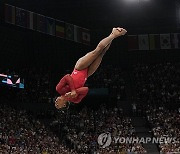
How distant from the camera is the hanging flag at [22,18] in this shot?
75.2ft

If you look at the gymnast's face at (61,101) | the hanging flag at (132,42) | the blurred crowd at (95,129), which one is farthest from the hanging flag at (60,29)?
the gymnast's face at (61,101)

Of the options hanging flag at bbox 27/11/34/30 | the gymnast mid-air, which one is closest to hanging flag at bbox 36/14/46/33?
hanging flag at bbox 27/11/34/30

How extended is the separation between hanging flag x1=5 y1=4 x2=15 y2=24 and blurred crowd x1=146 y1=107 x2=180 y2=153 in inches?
412

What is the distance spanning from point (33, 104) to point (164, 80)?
375 inches

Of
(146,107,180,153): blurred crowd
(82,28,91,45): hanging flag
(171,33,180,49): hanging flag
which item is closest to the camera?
(146,107,180,153): blurred crowd

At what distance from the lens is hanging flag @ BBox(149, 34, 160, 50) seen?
2702 cm

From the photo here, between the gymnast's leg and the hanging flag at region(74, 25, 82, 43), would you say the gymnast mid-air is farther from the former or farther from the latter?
the hanging flag at region(74, 25, 82, 43)

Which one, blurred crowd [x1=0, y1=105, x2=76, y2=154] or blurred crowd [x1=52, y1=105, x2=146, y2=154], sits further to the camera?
blurred crowd [x1=52, y1=105, x2=146, y2=154]

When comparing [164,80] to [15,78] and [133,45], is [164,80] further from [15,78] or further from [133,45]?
[15,78]

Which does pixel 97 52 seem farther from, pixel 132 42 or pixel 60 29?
pixel 132 42

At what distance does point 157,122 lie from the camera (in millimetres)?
22016

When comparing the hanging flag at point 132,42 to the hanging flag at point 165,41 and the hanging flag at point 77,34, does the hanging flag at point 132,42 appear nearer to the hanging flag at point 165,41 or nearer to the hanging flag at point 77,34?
the hanging flag at point 165,41

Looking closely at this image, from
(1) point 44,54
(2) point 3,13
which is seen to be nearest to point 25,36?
(1) point 44,54

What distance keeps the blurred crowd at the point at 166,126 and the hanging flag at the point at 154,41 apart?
554cm
